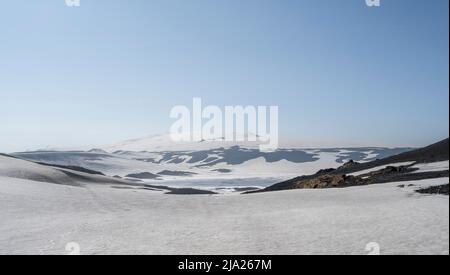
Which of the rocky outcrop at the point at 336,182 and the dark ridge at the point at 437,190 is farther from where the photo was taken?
the rocky outcrop at the point at 336,182

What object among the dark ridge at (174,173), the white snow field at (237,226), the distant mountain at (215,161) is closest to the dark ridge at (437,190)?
the white snow field at (237,226)

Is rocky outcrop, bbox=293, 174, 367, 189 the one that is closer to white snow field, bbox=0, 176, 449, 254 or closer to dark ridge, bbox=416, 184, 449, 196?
white snow field, bbox=0, 176, 449, 254

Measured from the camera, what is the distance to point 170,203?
68.8 ft

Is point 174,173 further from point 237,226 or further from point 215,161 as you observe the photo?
point 237,226

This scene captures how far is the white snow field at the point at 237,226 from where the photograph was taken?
9.12m

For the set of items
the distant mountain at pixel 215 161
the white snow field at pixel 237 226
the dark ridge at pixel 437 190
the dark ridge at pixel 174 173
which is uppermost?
the dark ridge at pixel 437 190

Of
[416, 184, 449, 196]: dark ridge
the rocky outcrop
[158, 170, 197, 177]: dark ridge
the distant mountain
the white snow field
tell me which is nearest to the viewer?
the white snow field

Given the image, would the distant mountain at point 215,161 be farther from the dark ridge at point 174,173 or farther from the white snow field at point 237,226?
the white snow field at point 237,226

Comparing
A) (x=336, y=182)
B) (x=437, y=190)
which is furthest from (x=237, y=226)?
(x=336, y=182)

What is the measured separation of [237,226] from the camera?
12.8 meters

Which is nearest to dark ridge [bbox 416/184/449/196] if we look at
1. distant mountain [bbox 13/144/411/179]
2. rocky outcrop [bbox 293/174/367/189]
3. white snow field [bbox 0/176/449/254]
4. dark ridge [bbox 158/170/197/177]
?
white snow field [bbox 0/176/449/254]

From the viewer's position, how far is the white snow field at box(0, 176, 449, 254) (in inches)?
359
